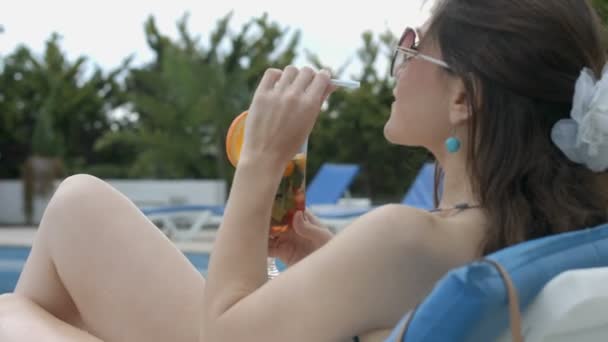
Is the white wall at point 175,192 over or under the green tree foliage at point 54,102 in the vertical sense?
under

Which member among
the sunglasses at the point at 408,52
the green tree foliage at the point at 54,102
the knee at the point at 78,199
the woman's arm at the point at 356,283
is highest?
the sunglasses at the point at 408,52

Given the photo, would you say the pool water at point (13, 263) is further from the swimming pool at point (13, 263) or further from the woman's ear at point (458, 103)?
the woman's ear at point (458, 103)

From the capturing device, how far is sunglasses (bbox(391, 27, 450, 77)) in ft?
4.50

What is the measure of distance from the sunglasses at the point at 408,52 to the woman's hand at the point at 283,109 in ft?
0.65

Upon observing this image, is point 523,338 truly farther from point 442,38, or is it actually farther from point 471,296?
point 442,38

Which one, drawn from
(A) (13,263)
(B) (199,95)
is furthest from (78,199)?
(B) (199,95)

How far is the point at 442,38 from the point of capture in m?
1.36

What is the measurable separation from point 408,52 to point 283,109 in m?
0.29

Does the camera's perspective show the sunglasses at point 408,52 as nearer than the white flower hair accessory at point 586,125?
No

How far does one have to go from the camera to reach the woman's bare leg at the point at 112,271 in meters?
1.75

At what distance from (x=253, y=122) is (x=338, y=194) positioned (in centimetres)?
942

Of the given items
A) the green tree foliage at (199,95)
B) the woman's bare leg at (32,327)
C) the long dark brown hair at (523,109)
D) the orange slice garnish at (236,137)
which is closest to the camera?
the long dark brown hair at (523,109)

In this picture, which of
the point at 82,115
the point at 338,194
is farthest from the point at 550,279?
the point at 82,115

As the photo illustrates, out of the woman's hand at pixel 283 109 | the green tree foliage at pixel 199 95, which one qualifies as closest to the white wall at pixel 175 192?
the green tree foliage at pixel 199 95
